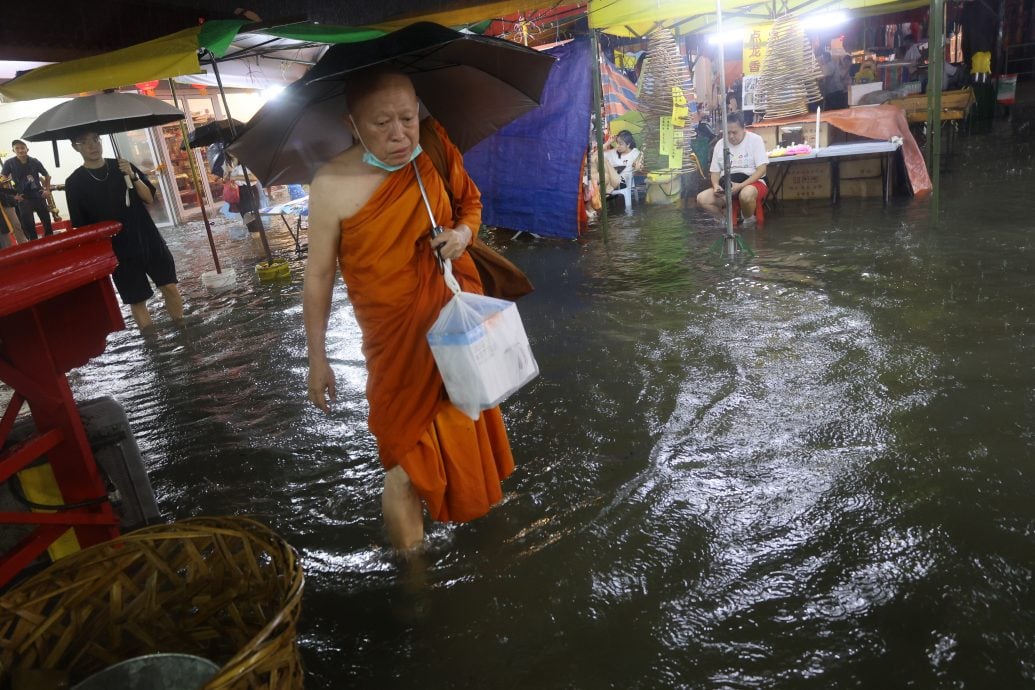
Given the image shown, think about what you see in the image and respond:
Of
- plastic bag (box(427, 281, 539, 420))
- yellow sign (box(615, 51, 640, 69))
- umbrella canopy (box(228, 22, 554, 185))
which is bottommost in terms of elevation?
plastic bag (box(427, 281, 539, 420))

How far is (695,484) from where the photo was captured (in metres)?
2.90

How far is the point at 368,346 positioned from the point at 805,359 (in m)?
2.68

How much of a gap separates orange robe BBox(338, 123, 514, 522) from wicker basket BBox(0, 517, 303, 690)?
1.98ft

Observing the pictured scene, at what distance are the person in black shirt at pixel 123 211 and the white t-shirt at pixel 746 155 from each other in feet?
18.4

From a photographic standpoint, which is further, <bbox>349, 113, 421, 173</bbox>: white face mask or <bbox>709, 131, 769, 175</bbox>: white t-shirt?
<bbox>709, 131, 769, 175</bbox>: white t-shirt

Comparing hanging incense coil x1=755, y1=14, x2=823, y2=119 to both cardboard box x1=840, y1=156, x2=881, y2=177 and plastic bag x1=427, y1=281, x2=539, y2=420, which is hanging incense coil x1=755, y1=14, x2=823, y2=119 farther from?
plastic bag x1=427, y1=281, x2=539, y2=420

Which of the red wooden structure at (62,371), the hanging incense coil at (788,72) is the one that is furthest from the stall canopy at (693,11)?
the red wooden structure at (62,371)

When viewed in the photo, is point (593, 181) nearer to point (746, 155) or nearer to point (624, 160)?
point (624, 160)

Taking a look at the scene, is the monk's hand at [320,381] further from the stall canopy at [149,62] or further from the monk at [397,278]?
the stall canopy at [149,62]

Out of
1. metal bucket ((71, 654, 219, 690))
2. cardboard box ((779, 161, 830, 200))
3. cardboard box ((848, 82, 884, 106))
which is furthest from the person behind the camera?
cardboard box ((848, 82, 884, 106))

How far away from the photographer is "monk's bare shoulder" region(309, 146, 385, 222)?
7.28 ft

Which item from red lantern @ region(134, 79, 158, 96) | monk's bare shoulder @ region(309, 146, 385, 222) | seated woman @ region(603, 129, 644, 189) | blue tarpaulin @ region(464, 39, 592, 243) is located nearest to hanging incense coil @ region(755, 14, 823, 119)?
seated woman @ region(603, 129, 644, 189)

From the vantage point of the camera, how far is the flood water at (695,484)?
206cm

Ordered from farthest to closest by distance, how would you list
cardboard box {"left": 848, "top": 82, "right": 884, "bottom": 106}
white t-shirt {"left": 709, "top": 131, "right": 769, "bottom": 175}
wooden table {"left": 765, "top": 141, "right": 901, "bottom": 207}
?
1. cardboard box {"left": 848, "top": 82, "right": 884, "bottom": 106}
2. wooden table {"left": 765, "top": 141, "right": 901, "bottom": 207}
3. white t-shirt {"left": 709, "top": 131, "right": 769, "bottom": 175}
